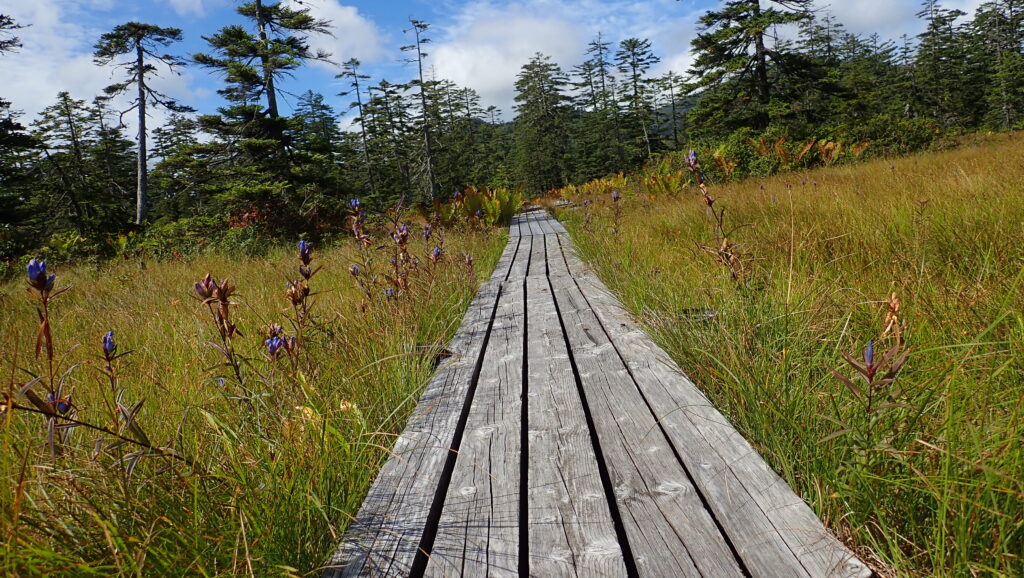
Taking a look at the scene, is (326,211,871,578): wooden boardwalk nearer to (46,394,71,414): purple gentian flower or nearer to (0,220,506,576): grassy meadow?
(0,220,506,576): grassy meadow

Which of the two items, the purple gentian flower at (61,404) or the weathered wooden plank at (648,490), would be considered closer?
the purple gentian flower at (61,404)

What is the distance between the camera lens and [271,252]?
8766mm

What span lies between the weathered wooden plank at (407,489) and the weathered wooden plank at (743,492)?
0.76 m

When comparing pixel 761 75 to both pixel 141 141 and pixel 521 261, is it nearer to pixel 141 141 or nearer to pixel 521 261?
pixel 521 261

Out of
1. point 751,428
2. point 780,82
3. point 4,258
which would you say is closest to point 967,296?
point 751,428

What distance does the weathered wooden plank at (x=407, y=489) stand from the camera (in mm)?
1086

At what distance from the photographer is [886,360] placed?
1.00 meters

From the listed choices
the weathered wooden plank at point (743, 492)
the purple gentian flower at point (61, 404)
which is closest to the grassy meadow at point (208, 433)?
the purple gentian flower at point (61, 404)

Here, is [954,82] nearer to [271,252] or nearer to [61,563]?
[271,252]

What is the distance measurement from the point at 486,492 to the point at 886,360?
104 centimetres

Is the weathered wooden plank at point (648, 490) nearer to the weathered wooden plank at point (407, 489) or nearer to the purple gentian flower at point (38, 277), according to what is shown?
the weathered wooden plank at point (407, 489)

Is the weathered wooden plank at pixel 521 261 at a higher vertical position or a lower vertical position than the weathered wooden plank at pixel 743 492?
higher

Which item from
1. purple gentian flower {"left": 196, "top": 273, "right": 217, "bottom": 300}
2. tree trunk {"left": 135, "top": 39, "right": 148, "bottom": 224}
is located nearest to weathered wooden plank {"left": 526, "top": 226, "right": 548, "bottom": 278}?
purple gentian flower {"left": 196, "top": 273, "right": 217, "bottom": 300}

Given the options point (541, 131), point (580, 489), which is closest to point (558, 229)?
point (580, 489)
